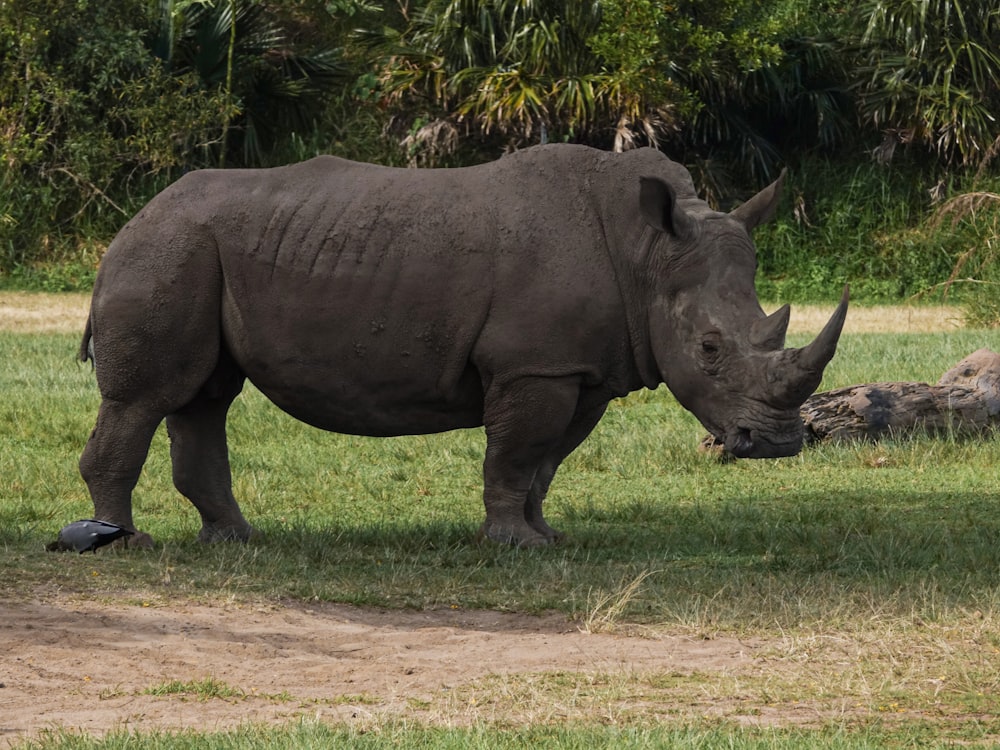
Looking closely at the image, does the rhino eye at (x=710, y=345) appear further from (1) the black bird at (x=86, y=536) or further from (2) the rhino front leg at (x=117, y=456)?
(1) the black bird at (x=86, y=536)

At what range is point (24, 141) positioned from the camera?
79.4ft

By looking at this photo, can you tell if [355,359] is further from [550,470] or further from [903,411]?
[903,411]

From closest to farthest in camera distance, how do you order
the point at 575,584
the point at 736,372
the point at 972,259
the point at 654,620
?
the point at 654,620, the point at 575,584, the point at 736,372, the point at 972,259

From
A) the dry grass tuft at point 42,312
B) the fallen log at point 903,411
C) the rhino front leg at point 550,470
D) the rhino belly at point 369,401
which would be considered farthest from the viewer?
the dry grass tuft at point 42,312

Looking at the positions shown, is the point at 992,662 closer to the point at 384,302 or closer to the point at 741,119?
the point at 384,302

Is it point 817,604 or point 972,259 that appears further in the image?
point 972,259

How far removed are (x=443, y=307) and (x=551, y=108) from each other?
16107 millimetres

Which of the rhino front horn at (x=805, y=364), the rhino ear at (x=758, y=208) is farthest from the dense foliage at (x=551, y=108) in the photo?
the rhino front horn at (x=805, y=364)

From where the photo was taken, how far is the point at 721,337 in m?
7.88

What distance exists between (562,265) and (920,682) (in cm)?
302

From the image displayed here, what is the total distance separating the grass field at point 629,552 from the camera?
555 centimetres

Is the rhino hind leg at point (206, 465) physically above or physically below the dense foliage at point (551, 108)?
below

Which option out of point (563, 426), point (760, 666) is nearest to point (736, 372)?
point (563, 426)

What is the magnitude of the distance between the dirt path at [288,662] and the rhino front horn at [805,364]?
1.66 meters
